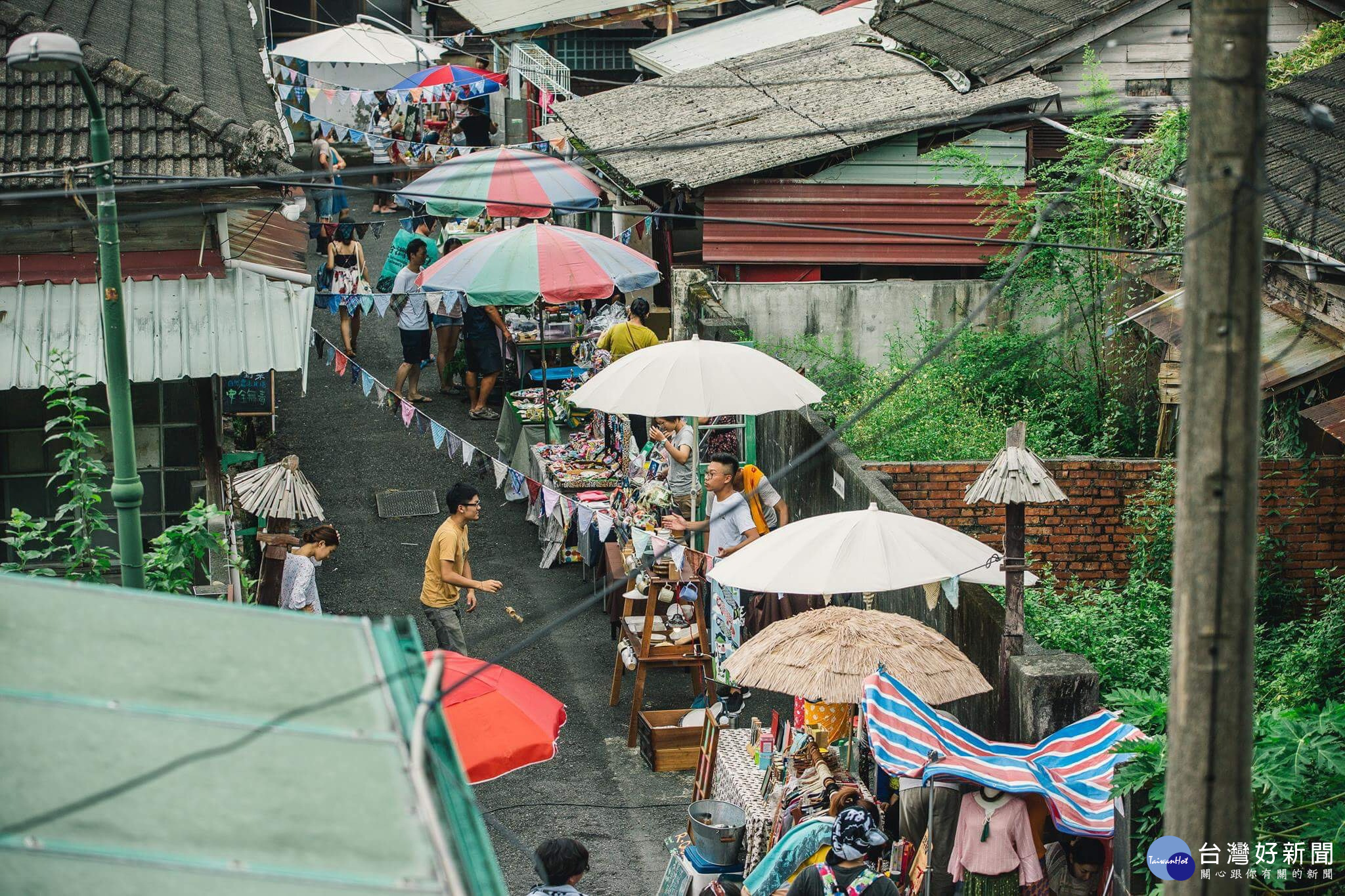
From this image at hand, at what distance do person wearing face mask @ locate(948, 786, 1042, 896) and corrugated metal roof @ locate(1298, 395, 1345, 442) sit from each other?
3.62 metres

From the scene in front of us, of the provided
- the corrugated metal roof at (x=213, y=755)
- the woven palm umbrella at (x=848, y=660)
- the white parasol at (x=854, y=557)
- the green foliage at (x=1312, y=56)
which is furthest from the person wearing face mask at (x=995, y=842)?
the green foliage at (x=1312, y=56)

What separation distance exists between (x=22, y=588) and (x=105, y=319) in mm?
3580

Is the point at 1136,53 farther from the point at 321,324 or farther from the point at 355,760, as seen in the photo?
the point at 355,760

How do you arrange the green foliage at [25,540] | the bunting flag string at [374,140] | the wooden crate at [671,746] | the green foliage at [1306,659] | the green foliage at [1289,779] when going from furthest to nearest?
the bunting flag string at [374,140] → the wooden crate at [671,746] → the green foliage at [1306,659] → the green foliage at [25,540] → the green foliage at [1289,779]

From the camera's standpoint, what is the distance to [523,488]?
1369 cm

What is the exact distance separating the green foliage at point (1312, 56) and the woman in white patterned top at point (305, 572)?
939 cm

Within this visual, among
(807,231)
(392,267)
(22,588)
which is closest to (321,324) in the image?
(392,267)

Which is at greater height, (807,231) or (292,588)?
(807,231)

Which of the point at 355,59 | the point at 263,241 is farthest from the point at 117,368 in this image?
the point at 355,59

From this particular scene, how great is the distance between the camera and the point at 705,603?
1144 cm

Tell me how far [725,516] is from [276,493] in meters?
3.48

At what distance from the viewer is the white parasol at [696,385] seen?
34.3 ft

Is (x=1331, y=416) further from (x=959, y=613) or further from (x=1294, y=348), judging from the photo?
(x=959, y=613)

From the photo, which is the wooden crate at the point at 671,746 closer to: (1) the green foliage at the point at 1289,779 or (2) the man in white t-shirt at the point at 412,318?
(1) the green foliage at the point at 1289,779
